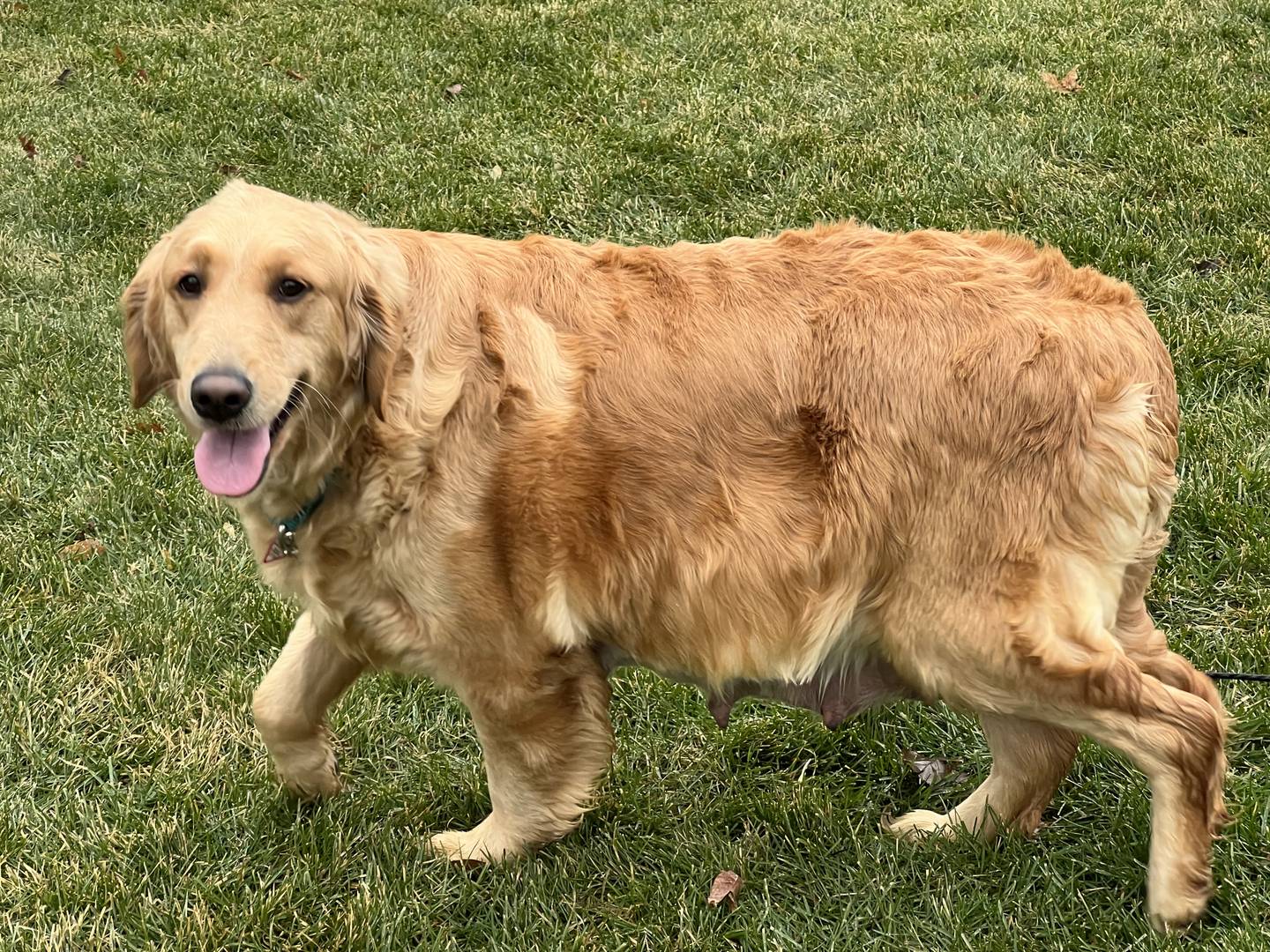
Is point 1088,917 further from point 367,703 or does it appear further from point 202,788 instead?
point 202,788

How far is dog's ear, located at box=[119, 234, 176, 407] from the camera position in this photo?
100 inches

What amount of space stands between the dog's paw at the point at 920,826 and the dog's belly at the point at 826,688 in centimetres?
41

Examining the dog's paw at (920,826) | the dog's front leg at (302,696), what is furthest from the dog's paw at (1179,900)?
the dog's front leg at (302,696)

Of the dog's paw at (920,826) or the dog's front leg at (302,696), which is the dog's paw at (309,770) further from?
the dog's paw at (920,826)

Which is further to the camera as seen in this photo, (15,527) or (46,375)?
(46,375)

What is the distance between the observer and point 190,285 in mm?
2406

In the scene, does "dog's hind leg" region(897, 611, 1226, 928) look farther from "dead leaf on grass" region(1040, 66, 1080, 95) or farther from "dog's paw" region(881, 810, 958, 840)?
"dead leaf on grass" region(1040, 66, 1080, 95)

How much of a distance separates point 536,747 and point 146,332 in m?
1.37

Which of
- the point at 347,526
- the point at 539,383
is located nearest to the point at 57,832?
the point at 347,526

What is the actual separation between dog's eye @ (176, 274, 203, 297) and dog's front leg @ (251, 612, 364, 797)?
0.89m

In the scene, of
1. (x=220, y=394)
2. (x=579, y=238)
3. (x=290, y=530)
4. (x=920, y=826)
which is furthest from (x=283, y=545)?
(x=579, y=238)

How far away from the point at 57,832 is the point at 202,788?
1.25ft

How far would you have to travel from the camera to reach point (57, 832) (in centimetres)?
313

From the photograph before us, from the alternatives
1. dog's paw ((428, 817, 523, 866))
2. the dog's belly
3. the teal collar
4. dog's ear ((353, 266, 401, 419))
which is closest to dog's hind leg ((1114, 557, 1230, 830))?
the dog's belly
